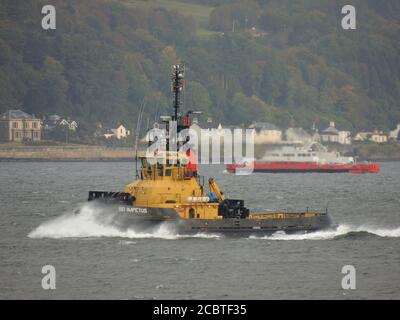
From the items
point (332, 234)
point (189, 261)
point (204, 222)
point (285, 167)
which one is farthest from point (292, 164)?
point (189, 261)

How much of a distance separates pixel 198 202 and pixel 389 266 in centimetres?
1088

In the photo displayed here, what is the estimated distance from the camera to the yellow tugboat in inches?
2384

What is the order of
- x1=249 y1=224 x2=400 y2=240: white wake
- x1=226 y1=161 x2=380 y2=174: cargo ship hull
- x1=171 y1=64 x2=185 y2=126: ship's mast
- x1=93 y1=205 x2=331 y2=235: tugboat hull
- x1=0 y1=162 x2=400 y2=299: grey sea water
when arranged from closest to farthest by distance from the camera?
1. x1=0 y1=162 x2=400 y2=299: grey sea water
2. x1=93 y1=205 x2=331 y2=235: tugboat hull
3. x1=171 y1=64 x2=185 y2=126: ship's mast
4. x1=249 y1=224 x2=400 y2=240: white wake
5. x1=226 y1=161 x2=380 y2=174: cargo ship hull

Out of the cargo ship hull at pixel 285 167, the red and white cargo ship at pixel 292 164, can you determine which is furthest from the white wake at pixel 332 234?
the cargo ship hull at pixel 285 167

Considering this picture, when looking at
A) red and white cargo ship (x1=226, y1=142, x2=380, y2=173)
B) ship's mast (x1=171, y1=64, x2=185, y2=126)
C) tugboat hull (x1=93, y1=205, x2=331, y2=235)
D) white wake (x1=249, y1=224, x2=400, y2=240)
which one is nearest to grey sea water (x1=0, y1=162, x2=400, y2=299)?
white wake (x1=249, y1=224, x2=400, y2=240)

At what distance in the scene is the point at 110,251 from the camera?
5819 centimetres

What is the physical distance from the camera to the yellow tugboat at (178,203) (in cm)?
6056

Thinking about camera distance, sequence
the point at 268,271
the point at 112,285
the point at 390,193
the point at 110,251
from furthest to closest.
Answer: the point at 390,193 → the point at 110,251 → the point at 268,271 → the point at 112,285

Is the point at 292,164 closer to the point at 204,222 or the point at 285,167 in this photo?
the point at 285,167

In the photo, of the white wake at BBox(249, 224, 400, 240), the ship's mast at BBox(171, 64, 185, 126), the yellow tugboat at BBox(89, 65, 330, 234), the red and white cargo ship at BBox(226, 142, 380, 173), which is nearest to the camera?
the yellow tugboat at BBox(89, 65, 330, 234)

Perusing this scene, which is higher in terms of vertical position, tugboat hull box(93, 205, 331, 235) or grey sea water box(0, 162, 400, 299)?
tugboat hull box(93, 205, 331, 235)

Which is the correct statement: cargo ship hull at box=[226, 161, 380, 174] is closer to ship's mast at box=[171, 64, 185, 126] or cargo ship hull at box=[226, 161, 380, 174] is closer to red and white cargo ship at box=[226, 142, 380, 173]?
red and white cargo ship at box=[226, 142, 380, 173]
